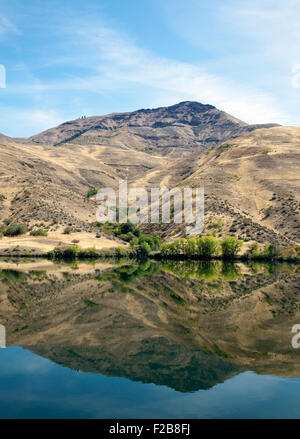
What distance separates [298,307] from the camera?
28828mm

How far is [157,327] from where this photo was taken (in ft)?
73.2

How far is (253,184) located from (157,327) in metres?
109

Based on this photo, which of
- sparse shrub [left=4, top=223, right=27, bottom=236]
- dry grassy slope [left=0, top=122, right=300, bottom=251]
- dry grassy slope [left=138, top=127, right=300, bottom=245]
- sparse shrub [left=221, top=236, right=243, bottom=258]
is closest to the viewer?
sparse shrub [left=221, top=236, right=243, bottom=258]

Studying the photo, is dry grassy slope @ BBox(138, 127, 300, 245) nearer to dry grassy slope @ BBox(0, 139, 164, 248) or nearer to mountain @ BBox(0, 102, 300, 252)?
mountain @ BBox(0, 102, 300, 252)

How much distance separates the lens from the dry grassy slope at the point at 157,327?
51.2ft

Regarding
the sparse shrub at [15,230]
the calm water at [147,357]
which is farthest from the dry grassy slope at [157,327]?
the sparse shrub at [15,230]

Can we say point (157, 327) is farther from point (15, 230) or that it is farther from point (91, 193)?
point (91, 193)

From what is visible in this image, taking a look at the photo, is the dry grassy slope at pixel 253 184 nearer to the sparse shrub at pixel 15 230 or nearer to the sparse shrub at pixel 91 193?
the sparse shrub at pixel 91 193

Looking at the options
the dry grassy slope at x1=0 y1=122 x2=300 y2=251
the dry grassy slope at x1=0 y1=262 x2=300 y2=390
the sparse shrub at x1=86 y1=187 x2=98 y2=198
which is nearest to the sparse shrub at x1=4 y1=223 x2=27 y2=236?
the dry grassy slope at x1=0 y1=122 x2=300 y2=251

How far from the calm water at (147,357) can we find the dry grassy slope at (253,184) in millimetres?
63215

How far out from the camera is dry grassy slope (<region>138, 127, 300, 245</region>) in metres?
94.1

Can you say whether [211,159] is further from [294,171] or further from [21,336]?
[21,336]

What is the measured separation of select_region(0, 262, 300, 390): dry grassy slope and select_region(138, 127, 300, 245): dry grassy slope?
183 feet

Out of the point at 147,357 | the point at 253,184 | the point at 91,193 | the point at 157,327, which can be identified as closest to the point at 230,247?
the point at 253,184
